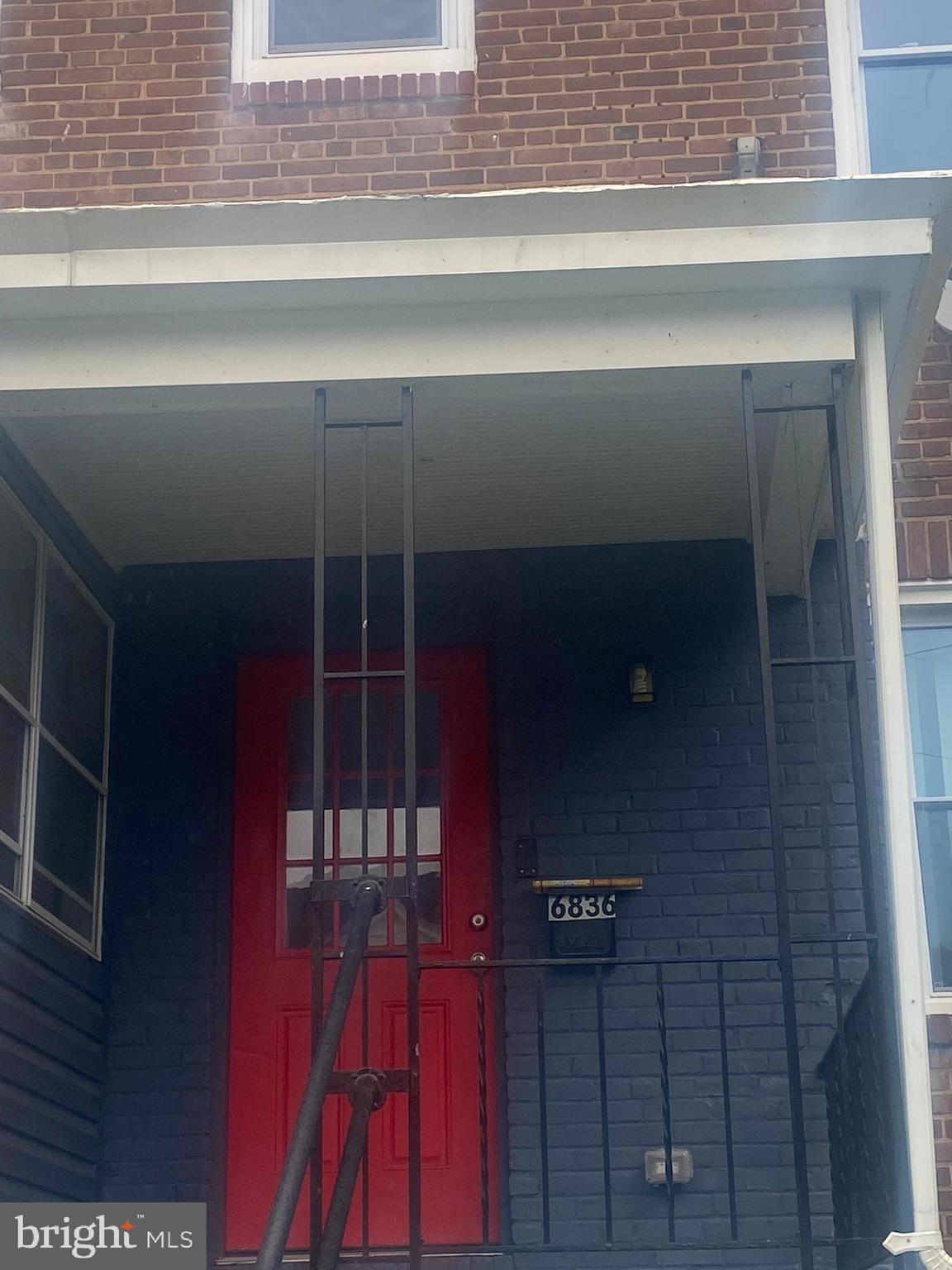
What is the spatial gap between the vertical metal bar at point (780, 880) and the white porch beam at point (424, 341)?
17 centimetres

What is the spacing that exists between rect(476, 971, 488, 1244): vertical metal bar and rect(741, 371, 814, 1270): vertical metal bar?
1.01 meters

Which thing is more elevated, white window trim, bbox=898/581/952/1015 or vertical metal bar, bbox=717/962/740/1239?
white window trim, bbox=898/581/952/1015

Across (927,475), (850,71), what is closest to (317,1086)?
(927,475)

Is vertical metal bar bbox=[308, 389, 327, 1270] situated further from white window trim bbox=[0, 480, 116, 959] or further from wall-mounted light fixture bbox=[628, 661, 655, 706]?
wall-mounted light fixture bbox=[628, 661, 655, 706]

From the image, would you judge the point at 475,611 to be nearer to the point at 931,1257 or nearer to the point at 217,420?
the point at 217,420

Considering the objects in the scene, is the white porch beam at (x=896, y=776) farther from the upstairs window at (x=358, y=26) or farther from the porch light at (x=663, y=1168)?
the upstairs window at (x=358, y=26)

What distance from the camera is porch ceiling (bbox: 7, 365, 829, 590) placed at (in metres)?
4.02

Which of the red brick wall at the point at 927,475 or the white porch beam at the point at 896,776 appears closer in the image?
the white porch beam at the point at 896,776

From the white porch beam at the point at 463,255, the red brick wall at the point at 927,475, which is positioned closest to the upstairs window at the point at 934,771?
the red brick wall at the point at 927,475

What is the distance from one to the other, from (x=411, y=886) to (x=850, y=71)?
11.8 ft

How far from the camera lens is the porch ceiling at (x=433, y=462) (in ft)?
13.2

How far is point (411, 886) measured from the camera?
3.68 meters

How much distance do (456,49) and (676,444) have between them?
1.85 metres

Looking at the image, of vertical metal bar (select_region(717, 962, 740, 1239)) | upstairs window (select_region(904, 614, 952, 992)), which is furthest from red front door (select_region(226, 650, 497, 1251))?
upstairs window (select_region(904, 614, 952, 992))
